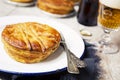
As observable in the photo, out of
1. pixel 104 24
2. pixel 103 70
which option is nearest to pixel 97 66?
pixel 103 70

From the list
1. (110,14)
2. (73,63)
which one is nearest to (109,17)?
(110,14)

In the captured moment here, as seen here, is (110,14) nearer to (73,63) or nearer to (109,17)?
(109,17)

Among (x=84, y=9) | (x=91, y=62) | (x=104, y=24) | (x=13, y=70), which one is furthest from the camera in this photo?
(x=84, y=9)

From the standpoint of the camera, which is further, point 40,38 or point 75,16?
point 75,16

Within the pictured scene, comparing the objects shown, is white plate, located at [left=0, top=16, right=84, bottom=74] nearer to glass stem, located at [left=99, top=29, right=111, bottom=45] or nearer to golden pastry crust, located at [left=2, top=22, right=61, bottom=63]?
golden pastry crust, located at [left=2, top=22, right=61, bottom=63]

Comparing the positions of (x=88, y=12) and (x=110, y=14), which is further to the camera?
(x=88, y=12)

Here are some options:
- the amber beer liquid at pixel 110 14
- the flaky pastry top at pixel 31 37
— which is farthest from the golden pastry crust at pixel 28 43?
the amber beer liquid at pixel 110 14

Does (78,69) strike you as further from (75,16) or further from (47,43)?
(75,16)
